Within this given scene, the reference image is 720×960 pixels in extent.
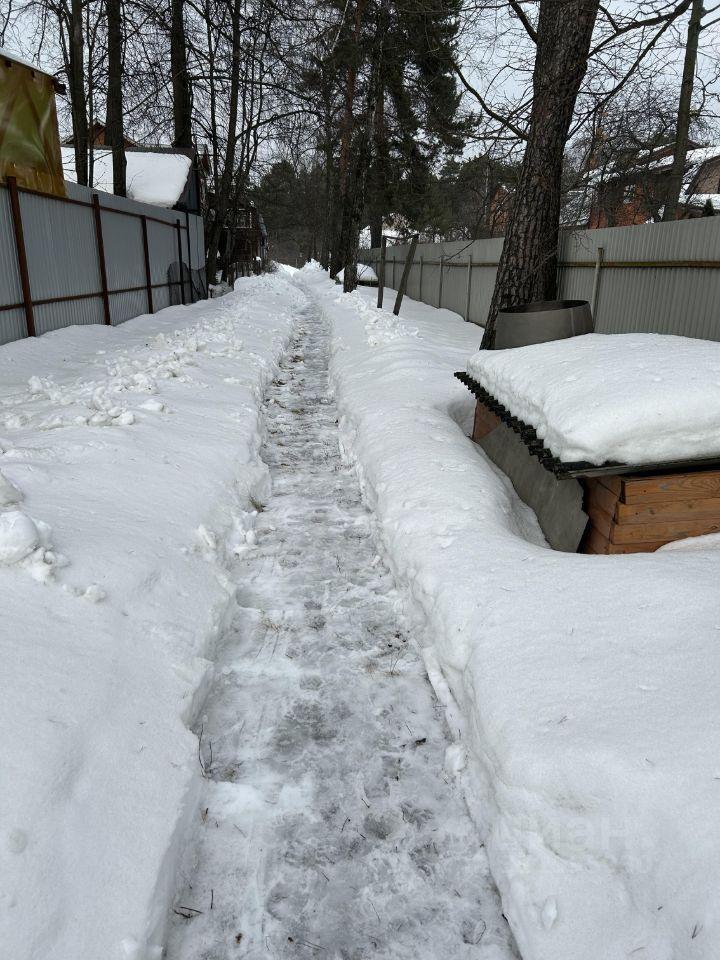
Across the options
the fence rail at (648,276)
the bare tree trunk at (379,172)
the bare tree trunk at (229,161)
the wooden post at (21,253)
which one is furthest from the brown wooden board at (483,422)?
the bare tree trunk at (229,161)

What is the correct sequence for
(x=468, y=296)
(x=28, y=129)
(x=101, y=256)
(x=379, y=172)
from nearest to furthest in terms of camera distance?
(x=28, y=129), (x=101, y=256), (x=468, y=296), (x=379, y=172)

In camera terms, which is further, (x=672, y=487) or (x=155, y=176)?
(x=155, y=176)

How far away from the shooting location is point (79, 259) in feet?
33.2

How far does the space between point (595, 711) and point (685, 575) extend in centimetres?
98

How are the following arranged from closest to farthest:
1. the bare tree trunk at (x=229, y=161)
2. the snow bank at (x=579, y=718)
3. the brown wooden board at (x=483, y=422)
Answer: the snow bank at (x=579, y=718), the brown wooden board at (x=483, y=422), the bare tree trunk at (x=229, y=161)

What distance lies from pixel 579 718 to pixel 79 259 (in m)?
10.4

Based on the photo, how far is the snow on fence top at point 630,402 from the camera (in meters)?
3.12

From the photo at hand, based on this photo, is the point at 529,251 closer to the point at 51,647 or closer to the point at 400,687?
the point at 400,687

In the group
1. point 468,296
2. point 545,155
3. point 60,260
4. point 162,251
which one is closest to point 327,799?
point 545,155

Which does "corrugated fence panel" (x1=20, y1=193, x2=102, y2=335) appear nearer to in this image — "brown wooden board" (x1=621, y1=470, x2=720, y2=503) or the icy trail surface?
the icy trail surface

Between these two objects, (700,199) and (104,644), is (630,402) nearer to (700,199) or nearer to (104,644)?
(104,644)

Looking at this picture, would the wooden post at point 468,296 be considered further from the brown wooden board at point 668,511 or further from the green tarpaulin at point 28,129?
the brown wooden board at point 668,511

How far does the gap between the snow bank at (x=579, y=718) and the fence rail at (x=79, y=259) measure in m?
6.92

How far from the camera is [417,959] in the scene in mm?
1766
